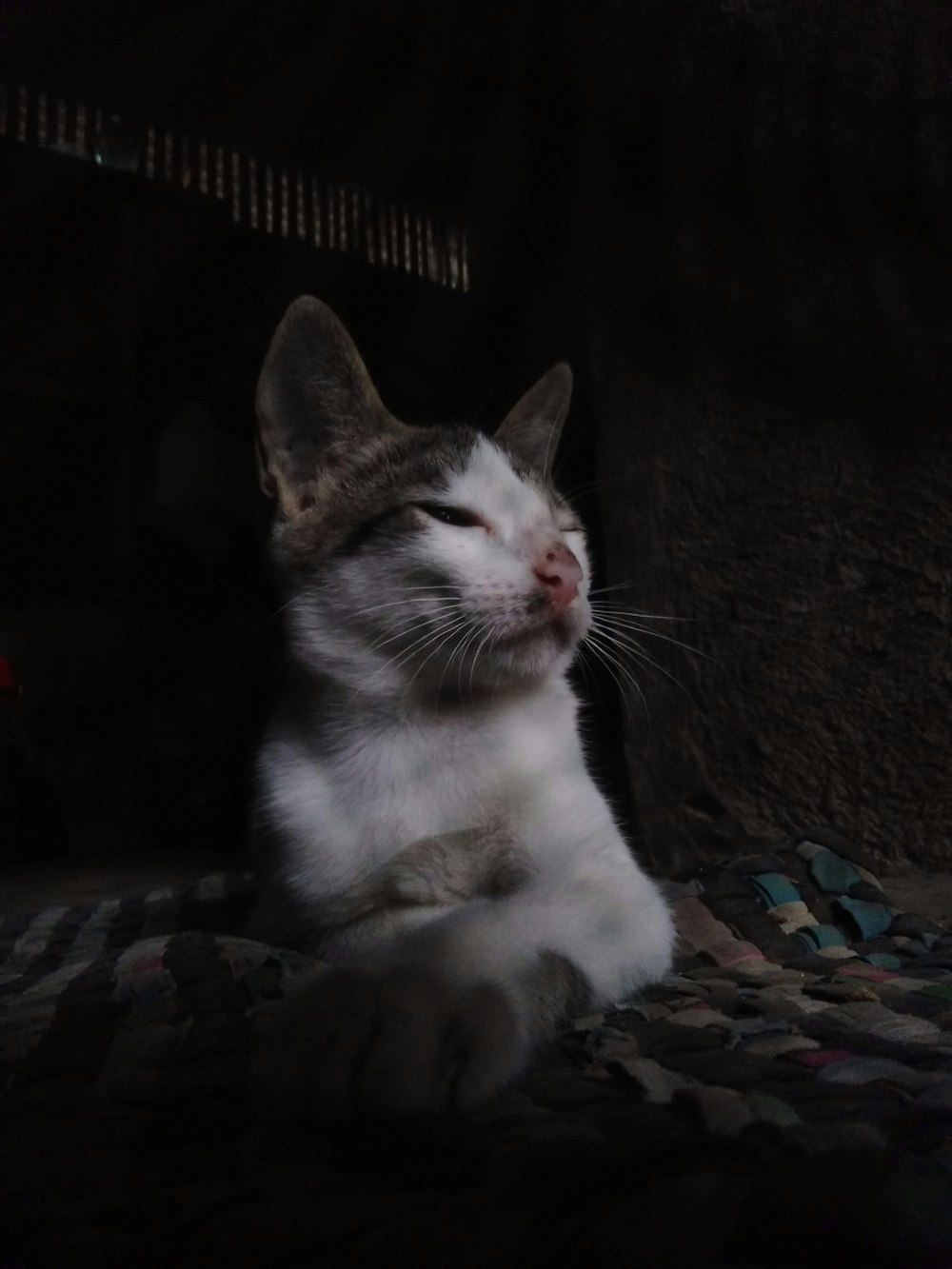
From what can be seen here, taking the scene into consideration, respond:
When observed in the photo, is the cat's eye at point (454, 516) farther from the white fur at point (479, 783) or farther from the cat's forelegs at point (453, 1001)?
the cat's forelegs at point (453, 1001)

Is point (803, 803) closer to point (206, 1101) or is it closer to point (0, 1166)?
point (206, 1101)

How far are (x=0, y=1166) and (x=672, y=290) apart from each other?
1.86 metres

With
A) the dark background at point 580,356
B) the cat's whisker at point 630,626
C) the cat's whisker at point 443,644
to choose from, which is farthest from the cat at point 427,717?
the dark background at point 580,356

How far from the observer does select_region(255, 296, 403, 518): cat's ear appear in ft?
4.26

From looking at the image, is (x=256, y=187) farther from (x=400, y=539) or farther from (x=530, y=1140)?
(x=530, y=1140)

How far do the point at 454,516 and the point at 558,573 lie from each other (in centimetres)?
19

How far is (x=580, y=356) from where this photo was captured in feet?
7.34

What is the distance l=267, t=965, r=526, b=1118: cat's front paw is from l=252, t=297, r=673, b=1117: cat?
0.08 metres

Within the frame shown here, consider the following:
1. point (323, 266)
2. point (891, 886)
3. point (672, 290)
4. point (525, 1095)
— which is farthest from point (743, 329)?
point (525, 1095)

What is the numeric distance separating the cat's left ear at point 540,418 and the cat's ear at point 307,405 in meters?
0.27

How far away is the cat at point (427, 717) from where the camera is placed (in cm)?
99

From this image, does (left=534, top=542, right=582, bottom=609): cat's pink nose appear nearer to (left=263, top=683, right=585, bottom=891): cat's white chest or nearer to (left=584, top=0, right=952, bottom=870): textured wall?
(left=263, top=683, right=585, bottom=891): cat's white chest

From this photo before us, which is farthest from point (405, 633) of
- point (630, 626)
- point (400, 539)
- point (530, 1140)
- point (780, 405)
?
point (780, 405)

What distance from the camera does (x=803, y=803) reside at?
1.78m
